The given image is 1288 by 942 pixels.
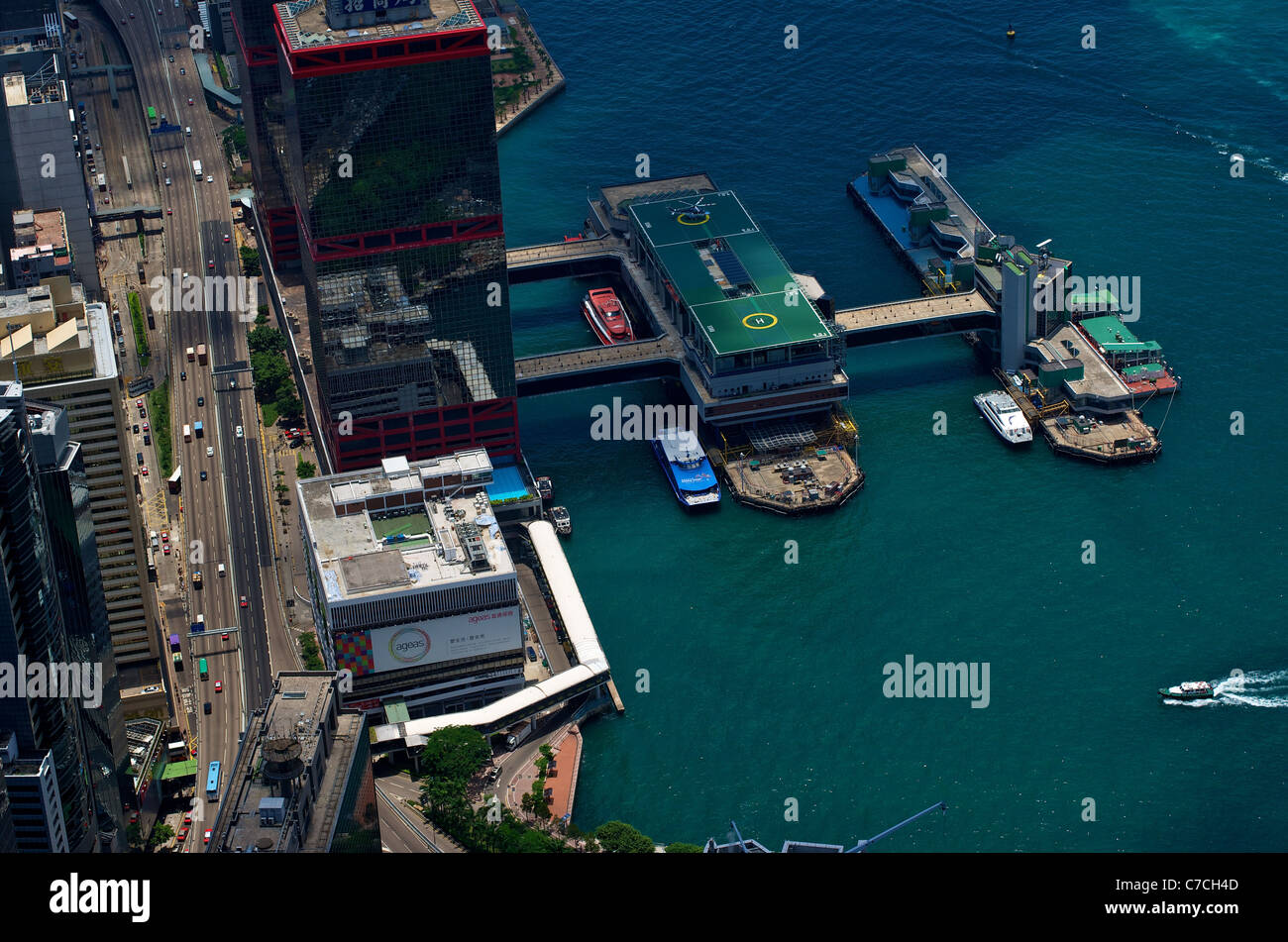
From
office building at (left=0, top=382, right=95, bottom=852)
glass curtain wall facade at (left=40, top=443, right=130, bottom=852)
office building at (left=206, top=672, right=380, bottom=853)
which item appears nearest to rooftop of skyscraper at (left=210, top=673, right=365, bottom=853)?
office building at (left=206, top=672, right=380, bottom=853)

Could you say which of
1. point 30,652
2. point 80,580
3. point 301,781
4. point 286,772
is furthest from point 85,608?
point 301,781

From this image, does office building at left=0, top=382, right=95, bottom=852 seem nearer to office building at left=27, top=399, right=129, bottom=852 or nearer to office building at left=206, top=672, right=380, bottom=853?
office building at left=27, top=399, right=129, bottom=852

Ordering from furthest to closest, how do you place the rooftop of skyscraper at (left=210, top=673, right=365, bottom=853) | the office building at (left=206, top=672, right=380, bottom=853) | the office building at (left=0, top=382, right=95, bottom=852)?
1. the office building at (left=206, top=672, right=380, bottom=853)
2. the rooftop of skyscraper at (left=210, top=673, right=365, bottom=853)
3. the office building at (left=0, top=382, right=95, bottom=852)

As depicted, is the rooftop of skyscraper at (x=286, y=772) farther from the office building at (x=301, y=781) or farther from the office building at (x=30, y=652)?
the office building at (x=30, y=652)

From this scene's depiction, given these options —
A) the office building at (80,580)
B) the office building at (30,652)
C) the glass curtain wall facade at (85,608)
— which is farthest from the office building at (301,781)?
the office building at (80,580)
